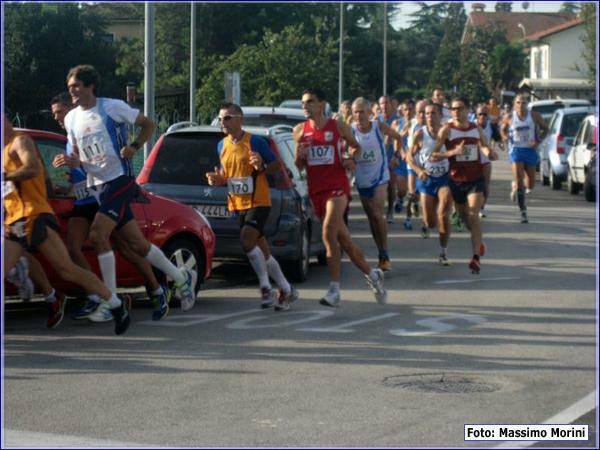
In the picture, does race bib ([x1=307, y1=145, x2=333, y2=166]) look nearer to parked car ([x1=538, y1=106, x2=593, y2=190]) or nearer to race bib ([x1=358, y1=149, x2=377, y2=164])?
race bib ([x1=358, y1=149, x2=377, y2=164])

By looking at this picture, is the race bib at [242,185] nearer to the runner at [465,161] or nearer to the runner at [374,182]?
the runner at [374,182]

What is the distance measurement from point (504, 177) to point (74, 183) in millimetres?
26022

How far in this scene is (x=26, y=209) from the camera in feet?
31.5

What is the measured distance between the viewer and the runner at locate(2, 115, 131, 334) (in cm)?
942

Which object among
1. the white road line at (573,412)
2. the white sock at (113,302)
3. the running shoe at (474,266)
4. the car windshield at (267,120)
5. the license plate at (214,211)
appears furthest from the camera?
the car windshield at (267,120)

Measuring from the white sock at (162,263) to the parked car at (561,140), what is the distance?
783 inches

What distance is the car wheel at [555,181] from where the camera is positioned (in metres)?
30.7

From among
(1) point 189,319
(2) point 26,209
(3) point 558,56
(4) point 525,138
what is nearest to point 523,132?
(4) point 525,138

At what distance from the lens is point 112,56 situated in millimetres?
33812

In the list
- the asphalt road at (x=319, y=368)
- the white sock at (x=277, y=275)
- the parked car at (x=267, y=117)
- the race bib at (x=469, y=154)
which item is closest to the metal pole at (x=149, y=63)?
the parked car at (x=267, y=117)

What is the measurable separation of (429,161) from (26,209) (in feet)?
23.9

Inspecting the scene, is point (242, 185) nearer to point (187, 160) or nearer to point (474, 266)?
point (187, 160)

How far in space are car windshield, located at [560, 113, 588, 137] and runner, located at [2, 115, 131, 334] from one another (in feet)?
72.1

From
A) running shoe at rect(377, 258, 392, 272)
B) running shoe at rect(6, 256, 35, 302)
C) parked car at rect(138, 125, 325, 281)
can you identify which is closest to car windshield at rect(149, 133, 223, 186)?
parked car at rect(138, 125, 325, 281)
